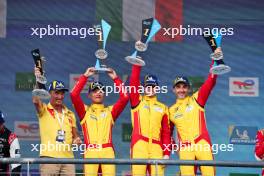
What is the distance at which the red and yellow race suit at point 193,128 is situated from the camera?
17.5ft

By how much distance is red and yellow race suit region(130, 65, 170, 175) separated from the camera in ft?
17.7

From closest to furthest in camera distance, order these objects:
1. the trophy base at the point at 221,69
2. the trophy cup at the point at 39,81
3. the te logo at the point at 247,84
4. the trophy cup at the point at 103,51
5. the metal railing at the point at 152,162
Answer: the metal railing at the point at 152,162, the trophy base at the point at 221,69, the trophy cup at the point at 39,81, the trophy cup at the point at 103,51, the te logo at the point at 247,84

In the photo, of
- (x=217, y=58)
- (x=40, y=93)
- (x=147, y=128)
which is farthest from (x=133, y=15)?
(x=40, y=93)

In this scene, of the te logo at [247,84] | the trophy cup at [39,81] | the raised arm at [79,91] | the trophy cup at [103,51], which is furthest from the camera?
the te logo at [247,84]

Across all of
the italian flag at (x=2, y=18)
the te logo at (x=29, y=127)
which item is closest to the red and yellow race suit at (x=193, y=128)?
the te logo at (x=29, y=127)

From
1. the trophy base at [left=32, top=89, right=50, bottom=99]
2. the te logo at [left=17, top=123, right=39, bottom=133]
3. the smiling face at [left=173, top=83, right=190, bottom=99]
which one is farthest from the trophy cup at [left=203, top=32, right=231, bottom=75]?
the te logo at [left=17, top=123, right=39, bottom=133]

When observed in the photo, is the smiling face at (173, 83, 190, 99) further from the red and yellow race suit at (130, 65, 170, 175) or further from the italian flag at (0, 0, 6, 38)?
the italian flag at (0, 0, 6, 38)

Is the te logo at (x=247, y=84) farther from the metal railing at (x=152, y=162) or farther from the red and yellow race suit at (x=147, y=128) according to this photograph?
the metal railing at (x=152, y=162)

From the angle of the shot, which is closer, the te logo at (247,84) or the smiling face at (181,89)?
the smiling face at (181,89)

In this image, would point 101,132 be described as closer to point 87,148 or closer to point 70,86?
point 87,148

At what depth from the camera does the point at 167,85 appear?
6.46 m

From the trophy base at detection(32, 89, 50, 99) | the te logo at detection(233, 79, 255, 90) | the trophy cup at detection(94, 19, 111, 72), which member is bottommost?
the trophy base at detection(32, 89, 50, 99)

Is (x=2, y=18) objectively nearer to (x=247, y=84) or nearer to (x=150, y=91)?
(x=150, y=91)

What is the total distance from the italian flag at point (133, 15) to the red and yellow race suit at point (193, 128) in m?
1.21
